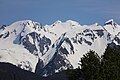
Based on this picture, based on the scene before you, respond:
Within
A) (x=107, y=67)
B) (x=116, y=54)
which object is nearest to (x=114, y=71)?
(x=107, y=67)

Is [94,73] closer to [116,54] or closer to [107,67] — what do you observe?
[107,67]

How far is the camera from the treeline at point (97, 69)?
6888cm

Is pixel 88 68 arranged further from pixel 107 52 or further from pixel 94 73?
pixel 107 52

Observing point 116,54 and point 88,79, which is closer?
point 88,79

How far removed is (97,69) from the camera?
69.0 metres

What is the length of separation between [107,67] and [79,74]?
4.73 m

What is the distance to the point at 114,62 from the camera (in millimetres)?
72938

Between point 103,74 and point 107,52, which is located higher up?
point 107,52

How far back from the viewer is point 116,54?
7619cm

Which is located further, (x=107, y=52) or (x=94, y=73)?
(x=107, y=52)

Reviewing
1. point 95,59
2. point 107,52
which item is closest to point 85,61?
point 95,59

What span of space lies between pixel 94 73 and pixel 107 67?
2339 mm

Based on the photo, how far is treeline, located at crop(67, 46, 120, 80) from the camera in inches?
2712

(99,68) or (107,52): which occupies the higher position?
(107,52)
